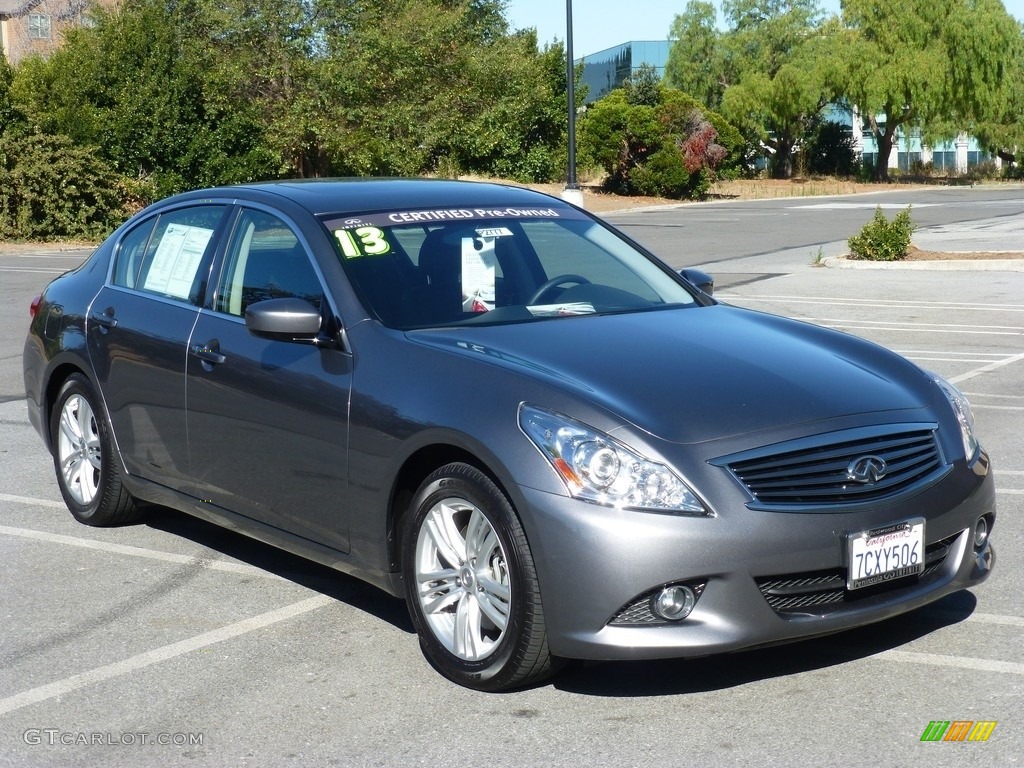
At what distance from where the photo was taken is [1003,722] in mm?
4121

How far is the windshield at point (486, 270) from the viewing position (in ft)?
17.3

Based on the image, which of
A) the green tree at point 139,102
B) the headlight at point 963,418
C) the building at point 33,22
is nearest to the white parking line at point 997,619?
the headlight at point 963,418

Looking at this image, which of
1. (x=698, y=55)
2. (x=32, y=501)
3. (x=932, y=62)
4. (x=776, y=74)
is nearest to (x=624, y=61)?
(x=698, y=55)

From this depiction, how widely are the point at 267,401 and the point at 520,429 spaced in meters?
1.35

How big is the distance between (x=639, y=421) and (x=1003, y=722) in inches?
54.5

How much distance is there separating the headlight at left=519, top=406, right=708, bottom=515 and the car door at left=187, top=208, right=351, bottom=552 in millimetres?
994

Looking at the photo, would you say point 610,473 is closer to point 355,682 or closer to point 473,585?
point 473,585

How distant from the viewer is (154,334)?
6016 mm

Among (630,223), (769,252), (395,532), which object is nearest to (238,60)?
(630,223)

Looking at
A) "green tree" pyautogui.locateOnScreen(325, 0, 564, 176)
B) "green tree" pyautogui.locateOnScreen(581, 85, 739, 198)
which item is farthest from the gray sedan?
"green tree" pyautogui.locateOnScreen(581, 85, 739, 198)

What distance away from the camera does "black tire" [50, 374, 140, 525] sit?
21.4ft

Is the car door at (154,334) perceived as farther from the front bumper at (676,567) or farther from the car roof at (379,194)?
the front bumper at (676,567)

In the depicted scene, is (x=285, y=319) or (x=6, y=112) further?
(x=6, y=112)

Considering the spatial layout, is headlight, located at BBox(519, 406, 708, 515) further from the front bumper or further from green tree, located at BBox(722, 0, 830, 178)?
green tree, located at BBox(722, 0, 830, 178)
